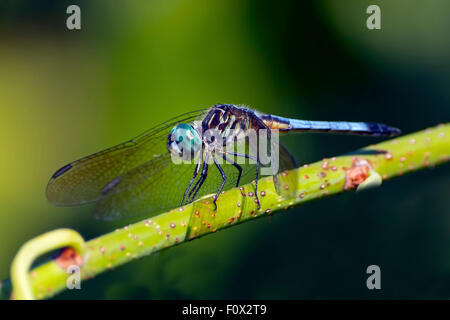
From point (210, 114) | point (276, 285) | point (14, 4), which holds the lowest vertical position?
point (276, 285)

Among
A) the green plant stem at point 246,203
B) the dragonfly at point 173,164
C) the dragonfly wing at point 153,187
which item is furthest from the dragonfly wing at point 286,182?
the dragonfly wing at point 153,187

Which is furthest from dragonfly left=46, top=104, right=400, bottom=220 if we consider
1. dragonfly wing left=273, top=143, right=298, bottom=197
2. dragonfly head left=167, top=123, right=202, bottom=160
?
dragonfly wing left=273, top=143, right=298, bottom=197

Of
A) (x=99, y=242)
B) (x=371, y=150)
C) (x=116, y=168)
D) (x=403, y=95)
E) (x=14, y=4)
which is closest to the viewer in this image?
(x=99, y=242)

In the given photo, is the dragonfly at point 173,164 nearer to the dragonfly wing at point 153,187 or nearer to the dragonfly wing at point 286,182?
the dragonfly wing at point 153,187

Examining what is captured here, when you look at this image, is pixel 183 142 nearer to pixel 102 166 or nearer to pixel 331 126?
pixel 102 166

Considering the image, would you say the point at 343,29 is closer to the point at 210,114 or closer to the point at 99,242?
the point at 210,114

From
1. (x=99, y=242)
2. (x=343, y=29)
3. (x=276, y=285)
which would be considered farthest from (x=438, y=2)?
(x=99, y=242)

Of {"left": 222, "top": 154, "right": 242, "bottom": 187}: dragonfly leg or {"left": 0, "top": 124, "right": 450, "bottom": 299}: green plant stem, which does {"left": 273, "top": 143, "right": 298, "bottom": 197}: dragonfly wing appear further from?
{"left": 222, "top": 154, "right": 242, "bottom": 187}: dragonfly leg
